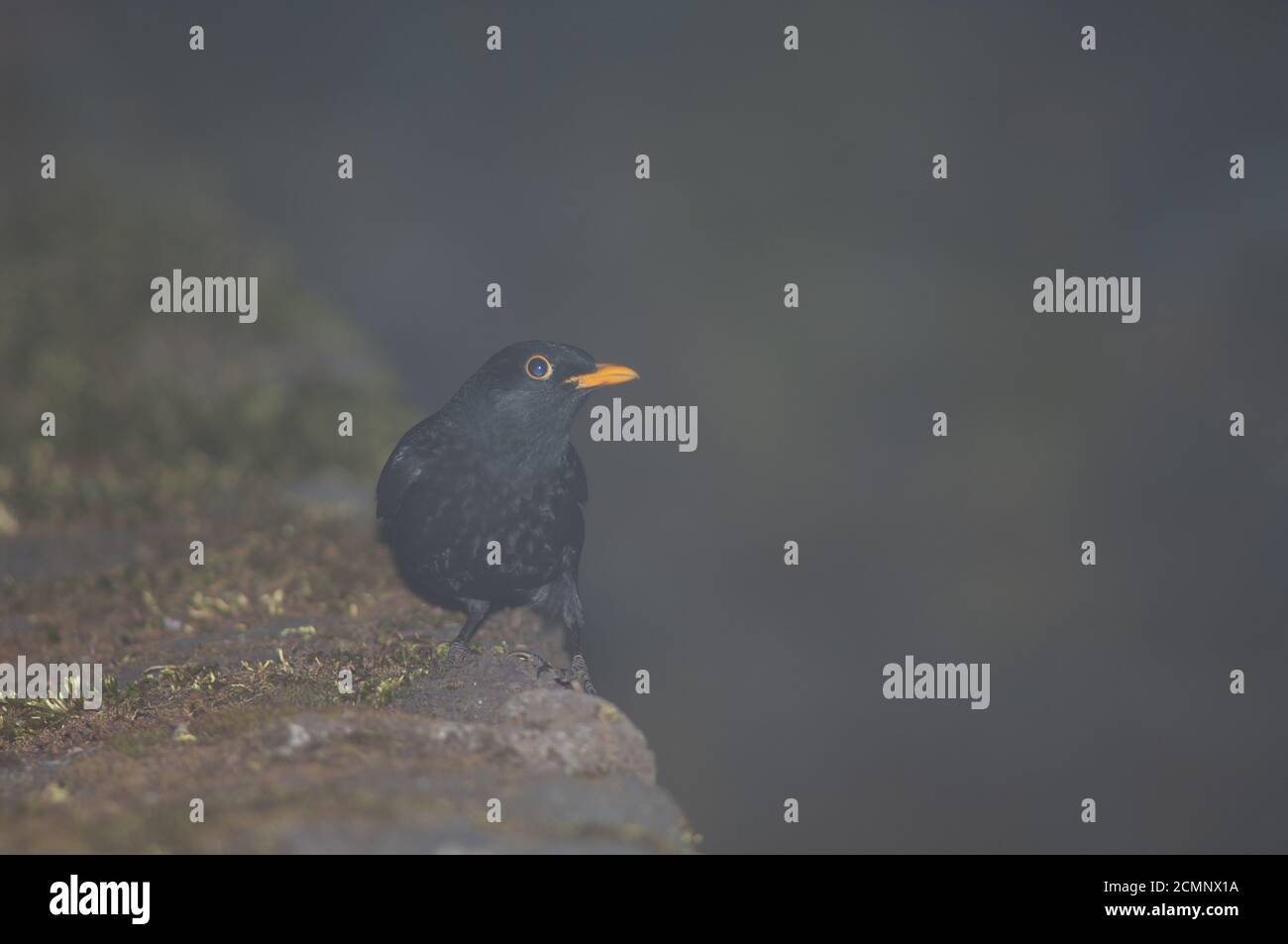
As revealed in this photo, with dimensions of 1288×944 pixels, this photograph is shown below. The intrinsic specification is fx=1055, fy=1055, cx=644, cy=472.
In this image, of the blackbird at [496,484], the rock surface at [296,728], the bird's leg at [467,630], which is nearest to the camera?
the rock surface at [296,728]

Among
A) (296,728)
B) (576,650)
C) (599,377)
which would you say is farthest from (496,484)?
(296,728)

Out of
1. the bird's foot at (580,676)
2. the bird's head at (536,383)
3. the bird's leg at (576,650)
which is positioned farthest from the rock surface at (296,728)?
the bird's head at (536,383)

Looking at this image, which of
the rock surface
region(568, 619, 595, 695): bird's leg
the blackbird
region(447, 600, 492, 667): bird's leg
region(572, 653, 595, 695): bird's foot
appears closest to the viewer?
the rock surface

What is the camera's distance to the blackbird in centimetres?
634

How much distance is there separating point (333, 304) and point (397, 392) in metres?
3.90

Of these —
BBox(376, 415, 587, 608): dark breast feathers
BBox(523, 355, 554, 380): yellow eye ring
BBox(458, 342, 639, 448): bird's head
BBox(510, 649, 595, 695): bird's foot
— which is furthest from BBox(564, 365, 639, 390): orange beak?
BBox(510, 649, 595, 695): bird's foot

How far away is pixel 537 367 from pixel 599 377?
383mm

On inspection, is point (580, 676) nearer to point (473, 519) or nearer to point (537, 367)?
point (473, 519)

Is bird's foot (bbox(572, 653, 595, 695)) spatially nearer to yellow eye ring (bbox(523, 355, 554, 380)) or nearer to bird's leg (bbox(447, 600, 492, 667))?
bird's leg (bbox(447, 600, 492, 667))

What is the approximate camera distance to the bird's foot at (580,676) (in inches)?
235

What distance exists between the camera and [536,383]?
20.9 ft

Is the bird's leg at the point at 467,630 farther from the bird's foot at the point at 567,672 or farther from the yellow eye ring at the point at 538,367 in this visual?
the yellow eye ring at the point at 538,367

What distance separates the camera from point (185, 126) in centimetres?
2056
